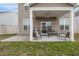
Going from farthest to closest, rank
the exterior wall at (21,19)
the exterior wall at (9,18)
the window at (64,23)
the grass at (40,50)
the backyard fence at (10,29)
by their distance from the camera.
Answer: the exterior wall at (9,18)
the backyard fence at (10,29)
the exterior wall at (21,19)
the window at (64,23)
the grass at (40,50)

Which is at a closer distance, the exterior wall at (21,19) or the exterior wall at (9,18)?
the exterior wall at (21,19)

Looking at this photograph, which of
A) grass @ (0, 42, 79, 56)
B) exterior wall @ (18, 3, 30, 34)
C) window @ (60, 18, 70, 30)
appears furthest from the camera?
exterior wall @ (18, 3, 30, 34)

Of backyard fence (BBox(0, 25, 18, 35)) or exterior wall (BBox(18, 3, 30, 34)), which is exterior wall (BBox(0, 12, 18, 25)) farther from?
exterior wall (BBox(18, 3, 30, 34))

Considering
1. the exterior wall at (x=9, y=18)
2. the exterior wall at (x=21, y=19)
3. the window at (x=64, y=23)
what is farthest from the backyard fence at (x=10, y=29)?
the window at (x=64, y=23)

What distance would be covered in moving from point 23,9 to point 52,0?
893 inches

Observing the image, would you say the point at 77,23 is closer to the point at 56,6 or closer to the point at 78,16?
the point at 78,16

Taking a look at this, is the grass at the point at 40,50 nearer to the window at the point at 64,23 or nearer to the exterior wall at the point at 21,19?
the window at the point at 64,23

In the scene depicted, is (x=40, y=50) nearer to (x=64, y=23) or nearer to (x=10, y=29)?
(x=64, y=23)

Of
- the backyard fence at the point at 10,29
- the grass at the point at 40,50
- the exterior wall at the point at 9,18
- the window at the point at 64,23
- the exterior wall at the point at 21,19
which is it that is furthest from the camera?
the exterior wall at the point at 9,18

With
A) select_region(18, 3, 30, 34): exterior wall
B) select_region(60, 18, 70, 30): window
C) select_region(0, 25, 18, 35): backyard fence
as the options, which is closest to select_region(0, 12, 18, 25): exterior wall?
select_region(0, 25, 18, 35): backyard fence

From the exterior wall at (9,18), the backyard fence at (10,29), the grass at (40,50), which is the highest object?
the exterior wall at (9,18)

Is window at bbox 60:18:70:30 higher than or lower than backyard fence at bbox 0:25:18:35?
higher

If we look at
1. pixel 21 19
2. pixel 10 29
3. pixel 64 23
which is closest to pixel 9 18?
pixel 10 29

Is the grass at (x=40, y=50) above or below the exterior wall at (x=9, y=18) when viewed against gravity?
below
